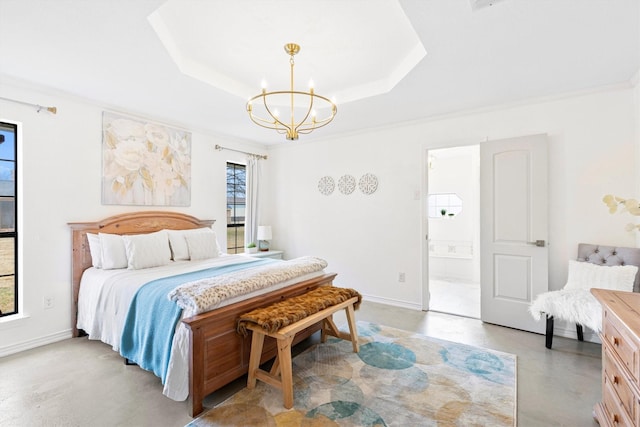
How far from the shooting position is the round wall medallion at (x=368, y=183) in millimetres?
4312

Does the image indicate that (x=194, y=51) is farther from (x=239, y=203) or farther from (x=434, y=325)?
(x=434, y=325)

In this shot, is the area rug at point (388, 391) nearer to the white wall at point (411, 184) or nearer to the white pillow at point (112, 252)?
the white wall at point (411, 184)

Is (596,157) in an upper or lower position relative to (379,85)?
lower

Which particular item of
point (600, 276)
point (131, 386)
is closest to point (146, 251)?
point (131, 386)

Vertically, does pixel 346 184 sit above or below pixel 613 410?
above

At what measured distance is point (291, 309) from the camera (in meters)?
2.25

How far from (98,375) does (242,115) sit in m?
2.97

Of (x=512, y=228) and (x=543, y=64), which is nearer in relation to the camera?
(x=543, y=64)

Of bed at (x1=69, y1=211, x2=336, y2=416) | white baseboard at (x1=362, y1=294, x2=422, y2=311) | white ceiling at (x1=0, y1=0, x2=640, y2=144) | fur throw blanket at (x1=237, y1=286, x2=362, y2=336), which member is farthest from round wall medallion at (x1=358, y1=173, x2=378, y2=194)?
fur throw blanket at (x1=237, y1=286, x2=362, y2=336)

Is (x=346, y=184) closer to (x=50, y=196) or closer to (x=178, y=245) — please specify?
(x=178, y=245)

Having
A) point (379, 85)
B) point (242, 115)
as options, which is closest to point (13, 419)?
point (242, 115)

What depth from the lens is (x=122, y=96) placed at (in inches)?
124

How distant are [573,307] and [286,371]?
2.41m

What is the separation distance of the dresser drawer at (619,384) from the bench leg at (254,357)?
1932mm
